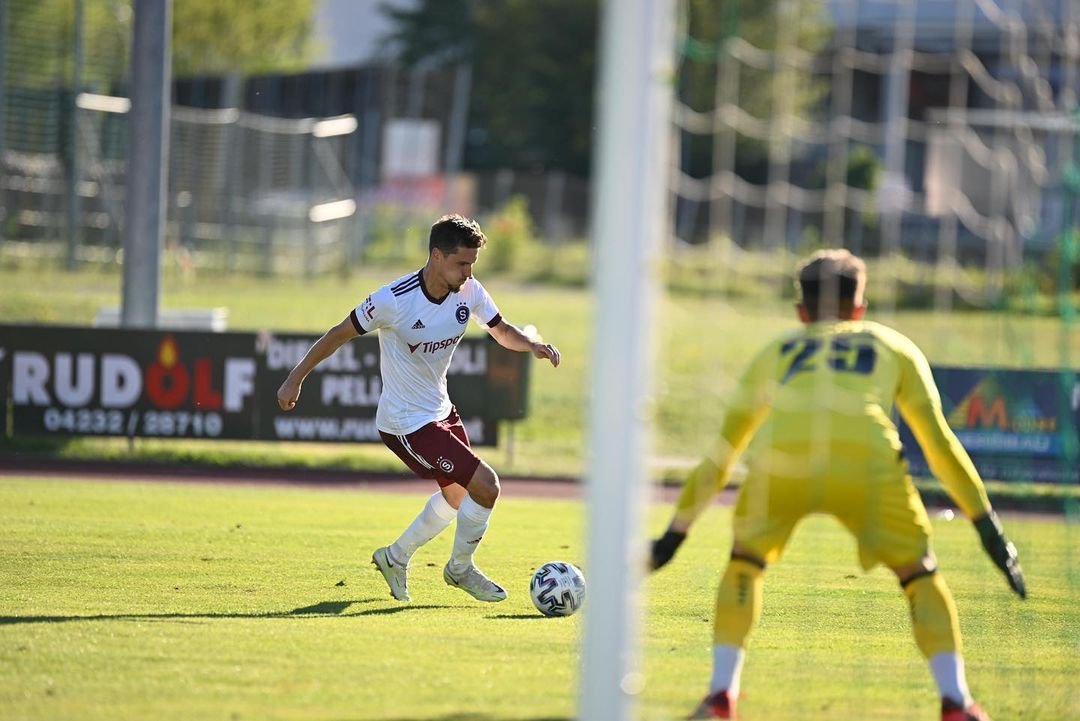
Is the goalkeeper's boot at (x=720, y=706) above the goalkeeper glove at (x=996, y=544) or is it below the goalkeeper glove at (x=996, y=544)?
below

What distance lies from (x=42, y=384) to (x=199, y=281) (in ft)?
47.1

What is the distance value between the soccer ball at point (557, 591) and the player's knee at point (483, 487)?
0.50 meters

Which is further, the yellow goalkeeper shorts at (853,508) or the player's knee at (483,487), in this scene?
the player's knee at (483,487)

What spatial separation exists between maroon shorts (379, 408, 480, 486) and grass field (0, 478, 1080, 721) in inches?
29.7

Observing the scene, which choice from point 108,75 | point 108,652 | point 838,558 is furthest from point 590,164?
point 108,652

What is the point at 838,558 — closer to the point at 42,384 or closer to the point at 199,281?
the point at 42,384

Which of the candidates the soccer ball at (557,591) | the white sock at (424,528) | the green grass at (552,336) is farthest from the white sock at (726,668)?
the green grass at (552,336)

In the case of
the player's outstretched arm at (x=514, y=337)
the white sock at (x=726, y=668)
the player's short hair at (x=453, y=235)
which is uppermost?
the player's short hair at (x=453, y=235)

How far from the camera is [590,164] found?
58.0m

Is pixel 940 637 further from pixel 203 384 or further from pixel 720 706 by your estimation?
pixel 203 384

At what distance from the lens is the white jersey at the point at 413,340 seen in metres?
8.66

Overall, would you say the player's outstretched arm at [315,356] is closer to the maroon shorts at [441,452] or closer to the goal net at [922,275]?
the maroon shorts at [441,452]

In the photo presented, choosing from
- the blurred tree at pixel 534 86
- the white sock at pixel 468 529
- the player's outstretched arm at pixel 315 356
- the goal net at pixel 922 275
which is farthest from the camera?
the blurred tree at pixel 534 86

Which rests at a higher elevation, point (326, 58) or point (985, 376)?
point (326, 58)
